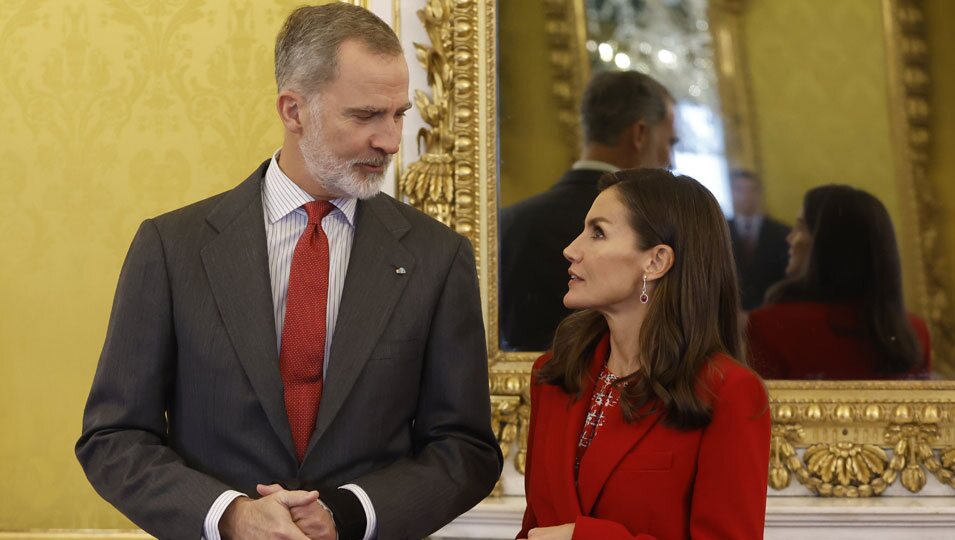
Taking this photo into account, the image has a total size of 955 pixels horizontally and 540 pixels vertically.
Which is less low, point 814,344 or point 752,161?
point 752,161

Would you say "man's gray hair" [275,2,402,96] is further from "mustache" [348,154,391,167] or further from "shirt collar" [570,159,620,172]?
"shirt collar" [570,159,620,172]

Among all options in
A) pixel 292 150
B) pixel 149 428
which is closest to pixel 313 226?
pixel 292 150

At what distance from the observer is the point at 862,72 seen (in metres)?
3.10

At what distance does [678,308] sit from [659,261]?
10cm

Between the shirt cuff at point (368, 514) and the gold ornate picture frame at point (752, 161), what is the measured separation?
1186 mm

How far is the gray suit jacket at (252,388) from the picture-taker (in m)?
1.97

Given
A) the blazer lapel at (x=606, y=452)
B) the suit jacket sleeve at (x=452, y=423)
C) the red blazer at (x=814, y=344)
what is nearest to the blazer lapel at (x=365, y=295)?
the suit jacket sleeve at (x=452, y=423)

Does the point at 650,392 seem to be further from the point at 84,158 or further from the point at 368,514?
the point at 84,158

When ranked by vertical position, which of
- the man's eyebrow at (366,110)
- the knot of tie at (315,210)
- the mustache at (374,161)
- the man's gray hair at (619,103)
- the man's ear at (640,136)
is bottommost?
the knot of tie at (315,210)

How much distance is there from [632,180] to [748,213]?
997mm

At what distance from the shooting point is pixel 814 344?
3.09 m

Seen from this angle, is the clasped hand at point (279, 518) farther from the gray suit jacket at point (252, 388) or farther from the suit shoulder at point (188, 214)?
the suit shoulder at point (188, 214)

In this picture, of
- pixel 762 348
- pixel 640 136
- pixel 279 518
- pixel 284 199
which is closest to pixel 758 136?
pixel 640 136

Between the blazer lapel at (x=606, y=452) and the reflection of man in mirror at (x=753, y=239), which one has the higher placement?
the reflection of man in mirror at (x=753, y=239)
